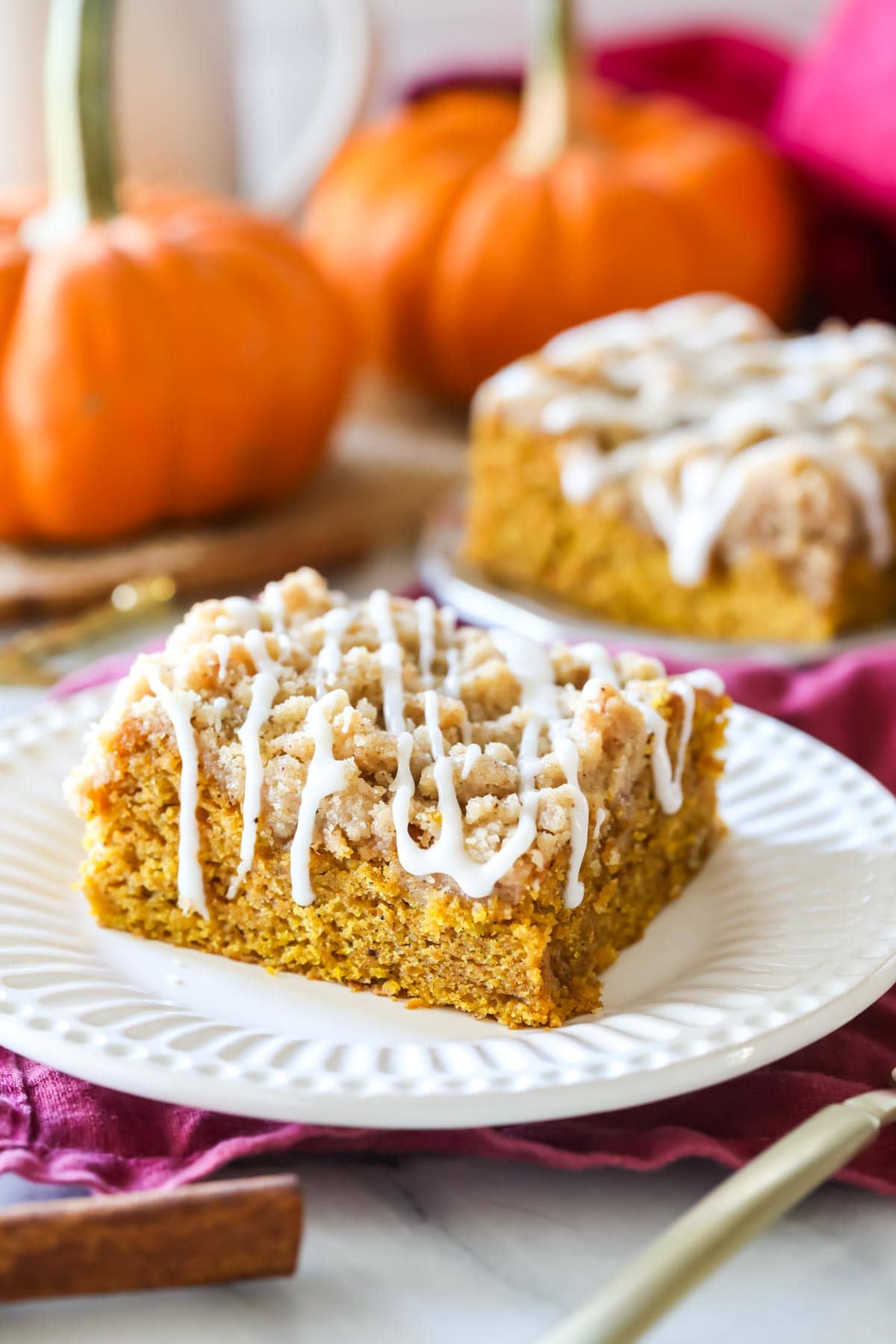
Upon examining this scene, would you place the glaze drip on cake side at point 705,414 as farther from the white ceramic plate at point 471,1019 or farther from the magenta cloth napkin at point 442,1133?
the magenta cloth napkin at point 442,1133

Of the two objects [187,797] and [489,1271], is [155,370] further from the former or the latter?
[489,1271]

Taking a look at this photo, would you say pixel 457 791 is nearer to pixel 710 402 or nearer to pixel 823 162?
pixel 710 402

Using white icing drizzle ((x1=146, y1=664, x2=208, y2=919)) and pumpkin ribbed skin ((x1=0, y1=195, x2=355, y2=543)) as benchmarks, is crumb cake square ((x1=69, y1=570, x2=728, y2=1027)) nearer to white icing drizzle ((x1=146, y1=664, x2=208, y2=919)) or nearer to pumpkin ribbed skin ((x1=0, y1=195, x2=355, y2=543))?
white icing drizzle ((x1=146, y1=664, x2=208, y2=919))

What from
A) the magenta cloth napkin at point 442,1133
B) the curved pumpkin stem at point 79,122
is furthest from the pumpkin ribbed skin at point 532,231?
the magenta cloth napkin at point 442,1133

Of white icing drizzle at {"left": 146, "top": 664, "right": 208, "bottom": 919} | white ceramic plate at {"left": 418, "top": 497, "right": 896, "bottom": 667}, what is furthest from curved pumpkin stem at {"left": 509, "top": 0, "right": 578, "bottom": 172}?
white icing drizzle at {"left": 146, "top": 664, "right": 208, "bottom": 919}

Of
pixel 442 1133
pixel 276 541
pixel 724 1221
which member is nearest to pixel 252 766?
pixel 442 1133
